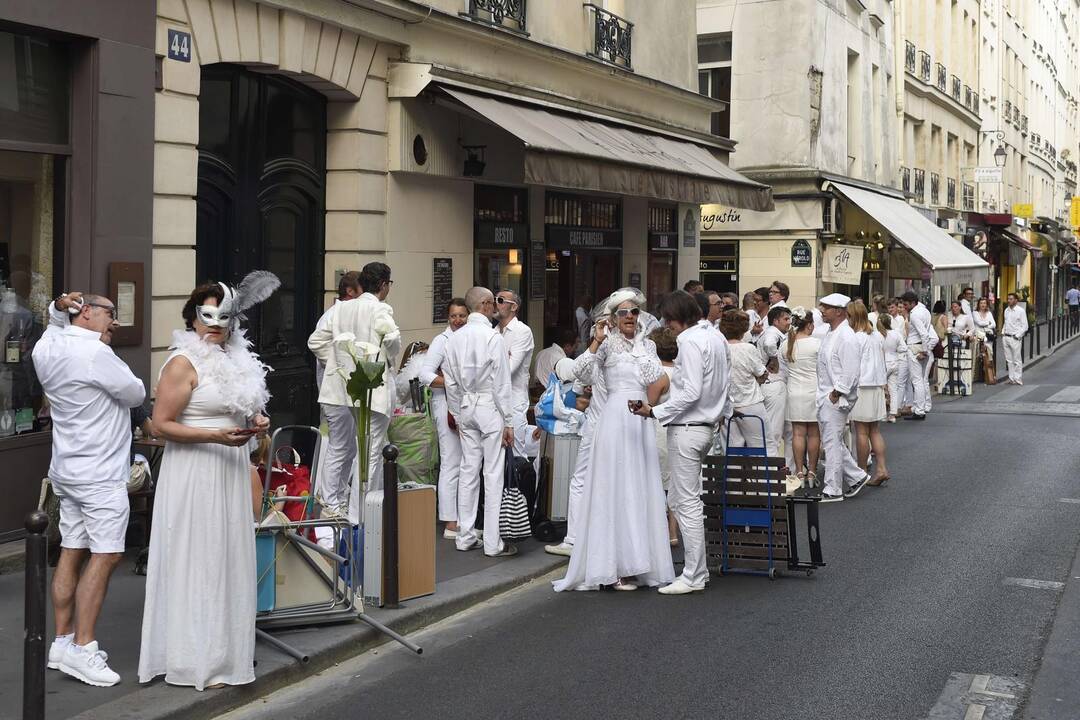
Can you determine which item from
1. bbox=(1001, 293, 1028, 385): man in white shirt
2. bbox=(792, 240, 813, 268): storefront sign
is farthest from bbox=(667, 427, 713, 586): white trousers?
bbox=(1001, 293, 1028, 385): man in white shirt

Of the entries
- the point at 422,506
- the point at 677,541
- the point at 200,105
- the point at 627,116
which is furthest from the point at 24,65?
the point at 627,116

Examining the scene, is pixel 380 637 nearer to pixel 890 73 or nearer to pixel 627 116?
pixel 627 116

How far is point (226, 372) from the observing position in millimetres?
5945

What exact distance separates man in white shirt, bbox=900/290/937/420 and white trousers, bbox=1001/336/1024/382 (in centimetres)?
600

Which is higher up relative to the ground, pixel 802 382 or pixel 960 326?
pixel 960 326

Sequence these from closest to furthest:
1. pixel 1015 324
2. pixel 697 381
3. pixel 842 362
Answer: pixel 697 381 < pixel 842 362 < pixel 1015 324

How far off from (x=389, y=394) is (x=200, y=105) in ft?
9.99

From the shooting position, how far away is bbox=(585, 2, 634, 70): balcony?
54.0 feet

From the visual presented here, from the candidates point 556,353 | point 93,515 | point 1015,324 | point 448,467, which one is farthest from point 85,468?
point 1015,324

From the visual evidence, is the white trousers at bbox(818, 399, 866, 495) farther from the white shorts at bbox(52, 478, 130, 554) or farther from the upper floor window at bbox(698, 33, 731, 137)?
the upper floor window at bbox(698, 33, 731, 137)

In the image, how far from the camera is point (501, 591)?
8406 millimetres

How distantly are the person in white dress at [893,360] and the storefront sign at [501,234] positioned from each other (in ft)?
14.1

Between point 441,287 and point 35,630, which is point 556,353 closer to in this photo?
point 441,287

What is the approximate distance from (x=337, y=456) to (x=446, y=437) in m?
0.83
